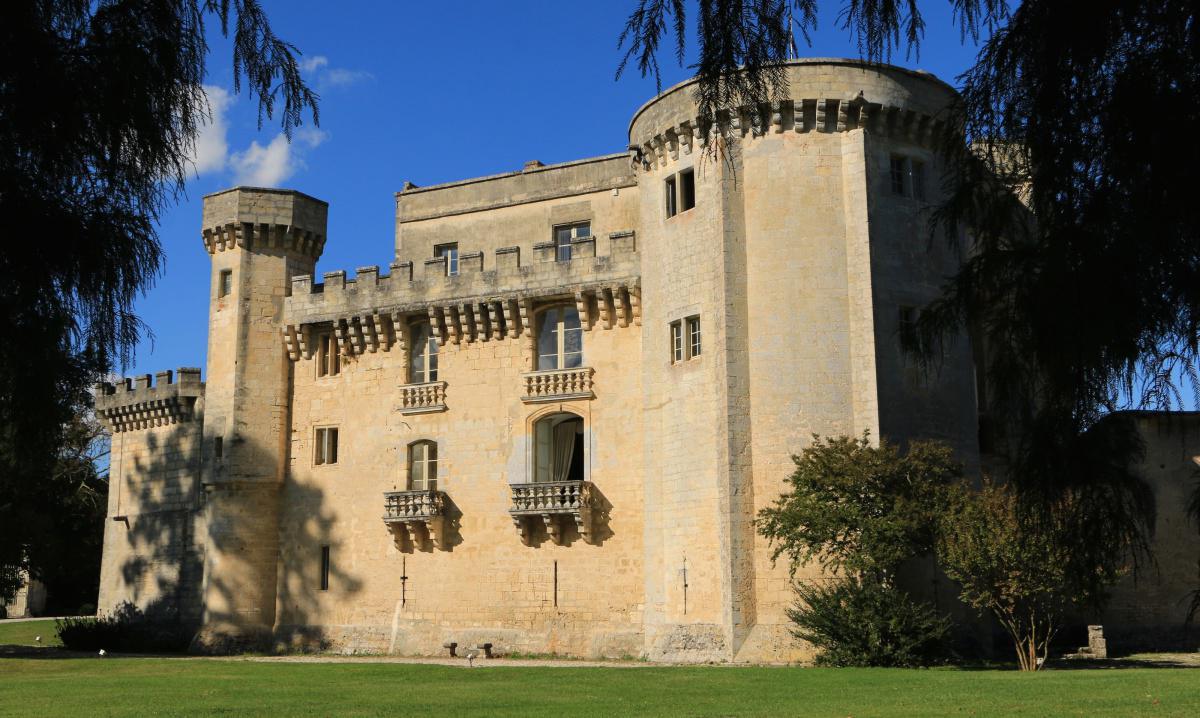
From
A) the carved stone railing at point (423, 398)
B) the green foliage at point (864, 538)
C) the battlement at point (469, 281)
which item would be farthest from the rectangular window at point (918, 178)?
the carved stone railing at point (423, 398)

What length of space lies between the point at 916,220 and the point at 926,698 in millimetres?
13761

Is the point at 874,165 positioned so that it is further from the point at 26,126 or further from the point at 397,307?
the point at 26,126

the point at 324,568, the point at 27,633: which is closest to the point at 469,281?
the point at 324,568

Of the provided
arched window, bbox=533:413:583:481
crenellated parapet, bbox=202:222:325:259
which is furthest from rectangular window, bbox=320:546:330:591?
crenellated parapet, bbox=202:222:325:259

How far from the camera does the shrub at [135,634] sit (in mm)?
36344

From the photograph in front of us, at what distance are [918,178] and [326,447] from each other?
17.1 m

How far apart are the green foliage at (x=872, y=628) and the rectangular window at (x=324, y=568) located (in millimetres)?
14747

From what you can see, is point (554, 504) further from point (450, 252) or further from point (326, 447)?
point (450, 252)

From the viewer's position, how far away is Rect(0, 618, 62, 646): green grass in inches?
1577

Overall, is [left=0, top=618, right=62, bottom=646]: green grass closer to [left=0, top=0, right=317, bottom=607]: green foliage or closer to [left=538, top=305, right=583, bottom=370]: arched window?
[left=538, top=305, right=583, bottom=370]: arched window

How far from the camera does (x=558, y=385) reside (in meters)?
31.1

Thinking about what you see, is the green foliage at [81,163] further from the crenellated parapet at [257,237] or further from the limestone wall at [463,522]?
the crenellated parapet at [257,237]

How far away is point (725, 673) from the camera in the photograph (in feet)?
71.7

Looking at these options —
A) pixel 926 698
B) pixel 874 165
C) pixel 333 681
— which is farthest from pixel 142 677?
pixel 874 165
